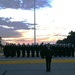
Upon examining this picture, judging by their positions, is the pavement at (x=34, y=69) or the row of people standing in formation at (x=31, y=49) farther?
the row of people standing in formation at (x=31, y=49)

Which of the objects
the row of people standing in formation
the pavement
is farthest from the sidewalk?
the row of people standing in formation

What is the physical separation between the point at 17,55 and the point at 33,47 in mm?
2097

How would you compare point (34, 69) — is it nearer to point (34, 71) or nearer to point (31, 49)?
point (34, 71)

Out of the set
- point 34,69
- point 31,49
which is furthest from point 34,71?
point 31,49

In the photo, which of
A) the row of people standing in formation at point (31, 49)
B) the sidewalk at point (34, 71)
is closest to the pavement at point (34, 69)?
the sidewalk at point (34, 71)

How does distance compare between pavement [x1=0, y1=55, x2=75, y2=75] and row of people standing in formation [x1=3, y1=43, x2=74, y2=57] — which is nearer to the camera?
pavement [x1=0, y1=55, x2=75, y2=75]

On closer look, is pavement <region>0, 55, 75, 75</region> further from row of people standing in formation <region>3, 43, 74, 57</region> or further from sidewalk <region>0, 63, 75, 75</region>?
row of people standing in formation <region>3, 43, 74, 57</region>

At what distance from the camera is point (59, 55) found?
38.1 meters

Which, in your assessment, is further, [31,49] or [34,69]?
[31,49]

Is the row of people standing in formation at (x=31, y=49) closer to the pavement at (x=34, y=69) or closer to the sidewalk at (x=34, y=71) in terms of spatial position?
the pavement at (x=34, y=69)

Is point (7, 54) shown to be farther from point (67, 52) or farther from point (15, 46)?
point (67, 52)

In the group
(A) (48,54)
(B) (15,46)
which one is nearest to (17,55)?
(B) (15,46)

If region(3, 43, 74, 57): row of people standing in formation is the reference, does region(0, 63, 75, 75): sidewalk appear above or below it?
below

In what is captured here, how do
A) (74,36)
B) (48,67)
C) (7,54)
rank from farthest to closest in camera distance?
1. (74,36)
2. (7,54)
3. (48,67)
